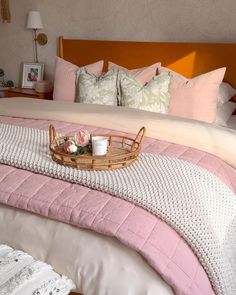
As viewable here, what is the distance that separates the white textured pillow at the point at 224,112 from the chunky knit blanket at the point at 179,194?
1063mm

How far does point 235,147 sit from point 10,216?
1.19 m

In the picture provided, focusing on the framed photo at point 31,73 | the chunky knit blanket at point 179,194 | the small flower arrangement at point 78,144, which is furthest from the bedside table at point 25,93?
the small flower arrangement at point 78,144

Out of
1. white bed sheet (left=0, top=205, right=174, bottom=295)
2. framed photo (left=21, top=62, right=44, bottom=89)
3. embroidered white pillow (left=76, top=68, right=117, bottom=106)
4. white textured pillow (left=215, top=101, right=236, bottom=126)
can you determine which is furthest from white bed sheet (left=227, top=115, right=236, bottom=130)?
framed photo (left=21, top=62, right=44, bottom=89)

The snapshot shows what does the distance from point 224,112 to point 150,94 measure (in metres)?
0.53

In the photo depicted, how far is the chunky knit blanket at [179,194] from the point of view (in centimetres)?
127

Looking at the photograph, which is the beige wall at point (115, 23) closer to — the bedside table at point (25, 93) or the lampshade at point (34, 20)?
the lampshade at point (34, 20)

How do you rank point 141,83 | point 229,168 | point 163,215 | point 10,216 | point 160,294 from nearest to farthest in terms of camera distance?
point 160,294 < point 163,215 < point 10,216 < point 229,168 < point 141,83

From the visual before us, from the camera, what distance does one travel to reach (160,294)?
113cm

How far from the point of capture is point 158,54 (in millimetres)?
3186

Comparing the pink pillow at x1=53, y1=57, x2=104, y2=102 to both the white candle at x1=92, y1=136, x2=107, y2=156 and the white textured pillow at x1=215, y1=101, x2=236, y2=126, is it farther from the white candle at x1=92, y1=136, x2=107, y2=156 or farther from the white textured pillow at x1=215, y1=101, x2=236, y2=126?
the white candle at x1=92, y1=136, x2=107, y2=156

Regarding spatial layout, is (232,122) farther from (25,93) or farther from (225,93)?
(25,93)

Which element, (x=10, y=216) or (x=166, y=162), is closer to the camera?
(x=10, y=216)

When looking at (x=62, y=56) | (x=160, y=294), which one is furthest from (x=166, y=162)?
(x=62, y=56)

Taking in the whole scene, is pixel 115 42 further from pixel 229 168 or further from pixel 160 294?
pixel 160 294
